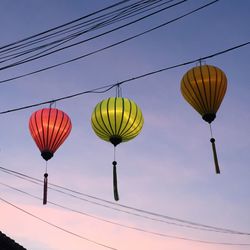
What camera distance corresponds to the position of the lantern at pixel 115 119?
803cm

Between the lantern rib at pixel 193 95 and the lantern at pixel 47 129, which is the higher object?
the lantern rib at pixel 193 95

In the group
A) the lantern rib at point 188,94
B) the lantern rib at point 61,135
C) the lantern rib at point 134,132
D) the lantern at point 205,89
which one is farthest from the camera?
the lantern rib at point 61,135

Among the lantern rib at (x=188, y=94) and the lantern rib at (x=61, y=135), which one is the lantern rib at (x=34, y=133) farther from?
the lantern rib at (x=188, y=94)

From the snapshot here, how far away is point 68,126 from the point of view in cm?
911

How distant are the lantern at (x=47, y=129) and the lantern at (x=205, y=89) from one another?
2.95m

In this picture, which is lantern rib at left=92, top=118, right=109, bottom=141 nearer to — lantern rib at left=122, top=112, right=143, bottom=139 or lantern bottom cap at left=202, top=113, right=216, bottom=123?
lantern rib at left=122, top=112, right=143, bottom=139

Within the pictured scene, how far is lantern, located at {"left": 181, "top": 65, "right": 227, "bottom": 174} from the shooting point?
779 centimetres

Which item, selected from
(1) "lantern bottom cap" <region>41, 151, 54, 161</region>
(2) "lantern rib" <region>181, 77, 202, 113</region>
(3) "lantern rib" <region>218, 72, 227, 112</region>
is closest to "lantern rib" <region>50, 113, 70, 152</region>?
(1) "lantern bottom cap" <region>41, 151, 54, 161</region>

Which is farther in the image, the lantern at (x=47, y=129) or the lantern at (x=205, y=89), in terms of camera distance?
the lantern at (x=47, y=129)

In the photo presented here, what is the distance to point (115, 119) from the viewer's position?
8.03m

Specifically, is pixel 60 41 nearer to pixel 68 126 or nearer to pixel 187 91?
pixel 68 126

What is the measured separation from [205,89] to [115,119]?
1899 millimetres

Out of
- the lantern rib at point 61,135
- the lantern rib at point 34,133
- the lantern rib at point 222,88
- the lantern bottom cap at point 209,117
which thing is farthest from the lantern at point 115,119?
the lantern rib at point 222,88

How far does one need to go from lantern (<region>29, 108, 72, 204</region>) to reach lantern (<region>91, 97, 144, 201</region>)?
965 millimetres
